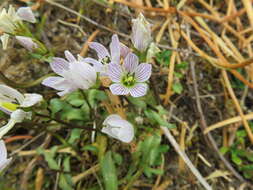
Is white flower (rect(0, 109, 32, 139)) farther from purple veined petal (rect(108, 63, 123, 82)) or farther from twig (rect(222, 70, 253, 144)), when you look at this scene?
twig (rect(222, 70, 253, 144))

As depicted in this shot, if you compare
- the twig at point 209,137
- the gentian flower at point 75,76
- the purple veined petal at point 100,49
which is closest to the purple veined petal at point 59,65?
the gentian flower at point 75,76

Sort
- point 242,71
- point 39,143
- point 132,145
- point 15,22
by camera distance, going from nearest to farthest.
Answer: point 15,22
point 132,145
point 39,143
point 242,71

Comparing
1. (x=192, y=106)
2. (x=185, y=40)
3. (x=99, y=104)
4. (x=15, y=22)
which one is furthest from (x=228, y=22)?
(x=15, y=22)

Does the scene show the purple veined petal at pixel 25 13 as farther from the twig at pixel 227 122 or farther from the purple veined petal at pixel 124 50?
the twig at pixel 227 122

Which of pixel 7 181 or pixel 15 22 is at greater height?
pixel 15 22

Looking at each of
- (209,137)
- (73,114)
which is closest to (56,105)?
(73,114)

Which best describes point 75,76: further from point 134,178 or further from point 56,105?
point 134,178

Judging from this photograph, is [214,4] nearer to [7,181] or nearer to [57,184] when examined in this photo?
[57,184]
